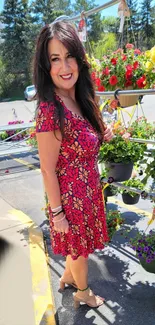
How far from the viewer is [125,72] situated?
6.73 ft

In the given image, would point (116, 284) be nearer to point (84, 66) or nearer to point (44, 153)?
point (44, 153)

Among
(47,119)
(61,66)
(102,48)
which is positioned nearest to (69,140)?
(47,119)

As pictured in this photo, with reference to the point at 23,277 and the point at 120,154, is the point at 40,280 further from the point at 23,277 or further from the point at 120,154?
the point at 120,154

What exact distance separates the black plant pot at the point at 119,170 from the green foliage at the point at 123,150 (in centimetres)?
4

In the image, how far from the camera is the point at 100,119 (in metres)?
2.05

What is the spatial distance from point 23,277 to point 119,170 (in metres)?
1.24

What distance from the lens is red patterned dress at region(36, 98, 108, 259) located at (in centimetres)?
174

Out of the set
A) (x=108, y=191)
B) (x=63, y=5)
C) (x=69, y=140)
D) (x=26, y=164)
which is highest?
(x=63, y=5)

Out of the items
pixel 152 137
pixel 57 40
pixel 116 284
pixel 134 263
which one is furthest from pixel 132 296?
pixel 57 40

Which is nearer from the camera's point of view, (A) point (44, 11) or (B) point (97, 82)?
(B) point (97, 82)

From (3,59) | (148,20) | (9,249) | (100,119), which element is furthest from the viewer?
(3,59)

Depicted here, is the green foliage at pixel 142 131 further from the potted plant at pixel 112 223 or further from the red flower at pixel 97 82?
the potted plant at pixel 112 223

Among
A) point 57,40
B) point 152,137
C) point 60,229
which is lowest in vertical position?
point 60,229

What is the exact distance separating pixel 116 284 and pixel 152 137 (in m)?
1.23
